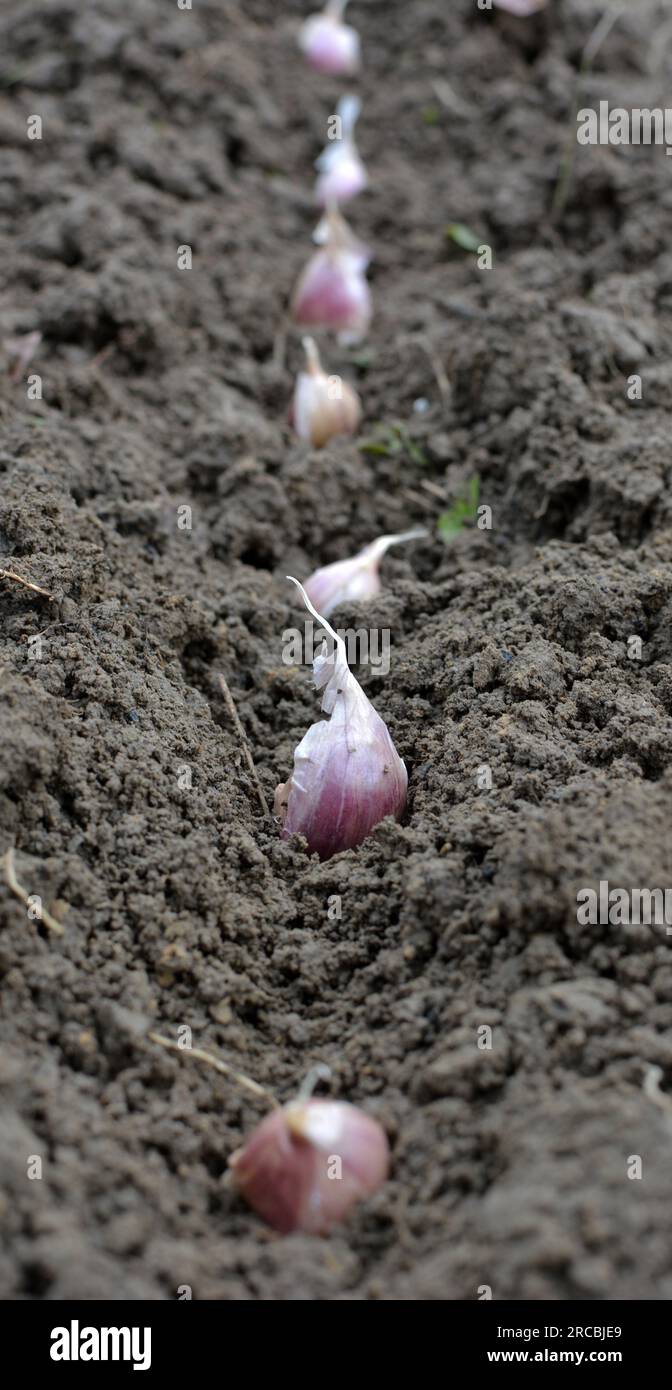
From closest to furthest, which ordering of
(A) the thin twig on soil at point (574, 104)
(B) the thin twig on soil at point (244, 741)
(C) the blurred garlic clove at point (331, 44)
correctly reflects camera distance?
1. (B) the thin twig on soil at point (244, 741)
2. (A) the thin twig on soil at point (574, 104)
3. (C) the blurred garlic clove at point (331, 44)

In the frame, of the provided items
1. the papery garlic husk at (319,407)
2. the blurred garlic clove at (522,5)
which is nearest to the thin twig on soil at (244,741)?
the papery garlic husk at (319,407)

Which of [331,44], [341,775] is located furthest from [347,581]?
[331,44]

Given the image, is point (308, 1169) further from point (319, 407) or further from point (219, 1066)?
point (319, 407)

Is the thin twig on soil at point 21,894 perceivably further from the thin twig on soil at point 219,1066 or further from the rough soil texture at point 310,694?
the thin twig on soil at point 219,1066

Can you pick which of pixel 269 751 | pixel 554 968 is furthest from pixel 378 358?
pixel 554 968

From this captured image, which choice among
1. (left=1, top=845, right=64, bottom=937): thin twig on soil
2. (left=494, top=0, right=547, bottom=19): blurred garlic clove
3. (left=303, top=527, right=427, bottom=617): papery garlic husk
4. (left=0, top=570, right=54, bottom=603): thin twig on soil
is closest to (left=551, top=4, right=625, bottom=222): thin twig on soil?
(left=494, top=0, right=547, bottom=19): blurred garlic clove

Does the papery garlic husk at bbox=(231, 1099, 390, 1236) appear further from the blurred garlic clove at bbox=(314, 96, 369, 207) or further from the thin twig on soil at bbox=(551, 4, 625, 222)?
the blurred garlic clove at bbox=(314, 96, 369, 207)
